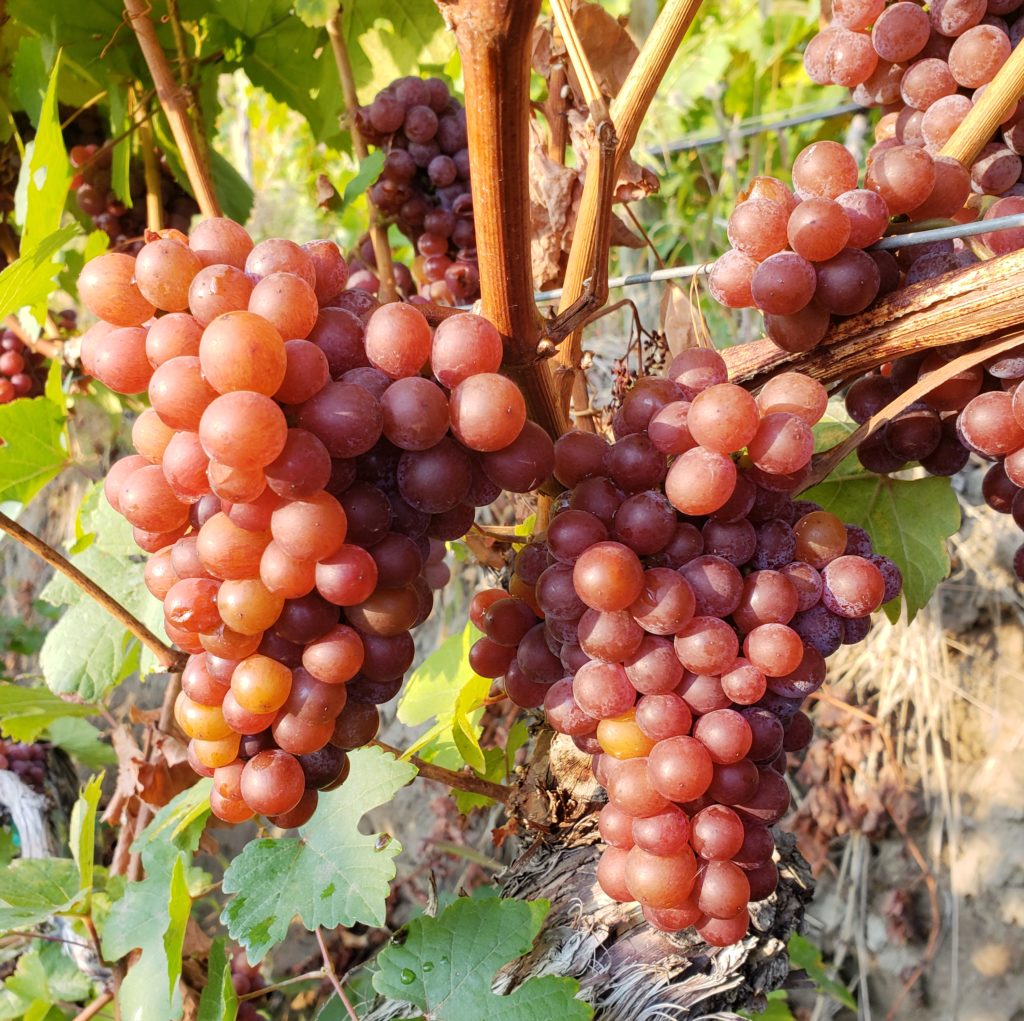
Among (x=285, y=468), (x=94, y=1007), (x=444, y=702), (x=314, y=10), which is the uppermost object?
(x=314, y=10)

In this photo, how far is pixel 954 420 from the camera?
705 millimetres

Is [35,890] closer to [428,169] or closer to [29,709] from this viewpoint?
[29,709]

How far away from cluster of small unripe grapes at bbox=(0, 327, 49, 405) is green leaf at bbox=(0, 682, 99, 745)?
0.67 meters

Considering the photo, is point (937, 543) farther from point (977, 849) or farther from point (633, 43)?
point (977, 849)

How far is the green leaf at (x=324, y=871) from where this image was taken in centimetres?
71

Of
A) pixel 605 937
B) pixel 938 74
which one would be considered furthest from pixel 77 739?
pixel 938 74

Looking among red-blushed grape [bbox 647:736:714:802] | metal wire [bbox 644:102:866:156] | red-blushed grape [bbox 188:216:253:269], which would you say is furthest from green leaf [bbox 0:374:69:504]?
metal wire [bbox 644:102:866:156]

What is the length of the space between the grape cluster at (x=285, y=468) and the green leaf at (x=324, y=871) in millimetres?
192

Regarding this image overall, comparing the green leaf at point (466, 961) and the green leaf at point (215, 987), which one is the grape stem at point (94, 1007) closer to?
the green leaf at point (215, 987)

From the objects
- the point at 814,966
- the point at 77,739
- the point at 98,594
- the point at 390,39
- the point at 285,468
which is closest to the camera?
the point at 285,468

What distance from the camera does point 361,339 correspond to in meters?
0.51

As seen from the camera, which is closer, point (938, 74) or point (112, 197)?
point (938, 74)

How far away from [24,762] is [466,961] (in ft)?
4.13

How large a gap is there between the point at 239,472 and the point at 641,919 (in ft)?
1.82
